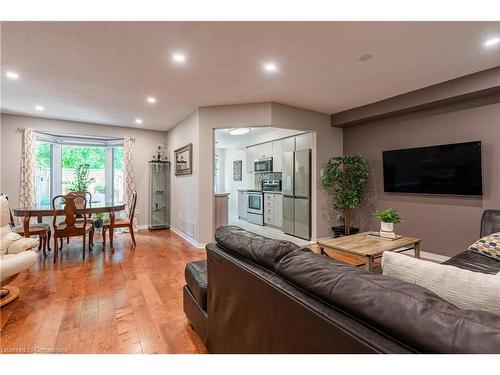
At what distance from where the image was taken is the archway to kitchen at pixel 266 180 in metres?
4.75

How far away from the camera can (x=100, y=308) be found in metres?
2.15

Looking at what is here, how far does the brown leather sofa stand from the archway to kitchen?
10.1 feet

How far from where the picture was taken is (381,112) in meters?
3.85

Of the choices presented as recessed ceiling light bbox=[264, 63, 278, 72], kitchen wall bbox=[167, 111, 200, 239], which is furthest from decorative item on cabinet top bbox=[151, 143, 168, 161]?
recessed ceiling light bbox=[264, 63, 278, 72]

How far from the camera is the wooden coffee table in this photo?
2199mm

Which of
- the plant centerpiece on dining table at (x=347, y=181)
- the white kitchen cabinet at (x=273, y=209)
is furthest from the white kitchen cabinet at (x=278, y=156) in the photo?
the plant centerpiece on dining table at (x=347, y=181)

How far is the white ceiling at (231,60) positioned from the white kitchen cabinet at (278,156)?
1713 millimetres

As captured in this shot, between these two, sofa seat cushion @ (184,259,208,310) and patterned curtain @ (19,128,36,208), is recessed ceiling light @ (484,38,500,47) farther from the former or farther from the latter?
patterned curtain @ (19,128,36,208)

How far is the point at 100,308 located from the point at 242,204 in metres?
5.13

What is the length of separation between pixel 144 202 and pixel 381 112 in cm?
530

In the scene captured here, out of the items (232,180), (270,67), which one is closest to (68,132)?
(232,180)

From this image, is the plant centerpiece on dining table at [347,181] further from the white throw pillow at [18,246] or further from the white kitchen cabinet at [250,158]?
the white throw pillow at [18,246]
